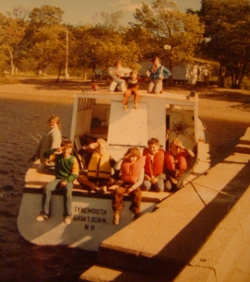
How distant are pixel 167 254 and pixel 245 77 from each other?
58.6m

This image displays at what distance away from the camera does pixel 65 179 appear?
838 centimetres

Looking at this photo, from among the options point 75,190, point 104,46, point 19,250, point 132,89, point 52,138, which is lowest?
point 19,250

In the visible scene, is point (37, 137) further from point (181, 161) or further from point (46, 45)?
point (46, 45)

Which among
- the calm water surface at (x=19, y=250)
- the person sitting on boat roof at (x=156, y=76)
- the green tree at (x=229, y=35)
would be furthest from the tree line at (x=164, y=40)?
the person sitting on boat roof at (x=156, y=76)

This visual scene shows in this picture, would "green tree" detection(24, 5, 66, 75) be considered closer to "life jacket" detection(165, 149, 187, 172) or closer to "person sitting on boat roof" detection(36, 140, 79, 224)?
"life jacket" detection(165, 149, 187, 172)

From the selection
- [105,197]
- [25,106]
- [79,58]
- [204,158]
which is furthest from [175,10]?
[105,197]

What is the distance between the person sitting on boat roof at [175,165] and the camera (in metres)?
9.20

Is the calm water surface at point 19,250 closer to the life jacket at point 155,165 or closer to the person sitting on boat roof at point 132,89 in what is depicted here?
the life jacket at point 155,165

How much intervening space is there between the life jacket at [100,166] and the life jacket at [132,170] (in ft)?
1.41

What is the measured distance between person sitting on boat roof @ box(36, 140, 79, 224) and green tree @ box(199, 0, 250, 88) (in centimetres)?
4727

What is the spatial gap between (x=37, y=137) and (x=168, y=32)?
32.3 m

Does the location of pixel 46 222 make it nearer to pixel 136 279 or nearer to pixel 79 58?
pixel 136 279

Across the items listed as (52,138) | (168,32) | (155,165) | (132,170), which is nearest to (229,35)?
(168,32)

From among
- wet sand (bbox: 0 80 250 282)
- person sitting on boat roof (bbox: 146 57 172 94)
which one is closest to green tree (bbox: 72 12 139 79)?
wet sand (bbox: 0 80 250 282)
